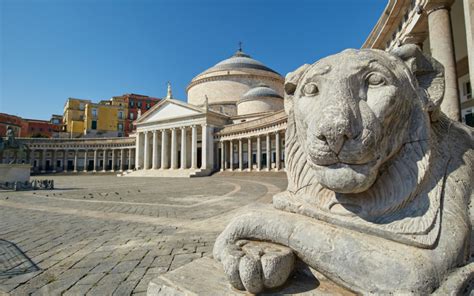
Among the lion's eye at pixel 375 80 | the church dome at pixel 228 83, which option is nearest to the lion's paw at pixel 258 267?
the lion's eye at pixel 375 80

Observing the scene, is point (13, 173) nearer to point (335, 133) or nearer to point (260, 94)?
point (335, 133)

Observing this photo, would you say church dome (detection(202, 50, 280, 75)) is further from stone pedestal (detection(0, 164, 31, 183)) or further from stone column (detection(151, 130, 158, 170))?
stone pedestal (detection(0, 164, 31, 183))

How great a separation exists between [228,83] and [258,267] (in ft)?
159

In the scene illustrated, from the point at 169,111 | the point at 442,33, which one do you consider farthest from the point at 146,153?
the point at 442,33

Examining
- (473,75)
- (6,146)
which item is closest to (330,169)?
(473,75)

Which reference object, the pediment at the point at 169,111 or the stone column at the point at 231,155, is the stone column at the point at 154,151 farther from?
the stone column at the point at 231,155

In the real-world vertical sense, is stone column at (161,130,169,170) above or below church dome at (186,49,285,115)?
below

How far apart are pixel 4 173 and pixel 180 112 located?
25522 mm

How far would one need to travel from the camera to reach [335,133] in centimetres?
126

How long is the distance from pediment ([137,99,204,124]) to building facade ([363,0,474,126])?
26447 mm

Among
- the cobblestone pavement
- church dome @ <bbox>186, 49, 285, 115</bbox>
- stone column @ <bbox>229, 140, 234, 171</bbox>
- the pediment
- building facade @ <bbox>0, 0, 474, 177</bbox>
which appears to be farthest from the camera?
church dome @ <bbox>186, 49, 285, 115</bbox>

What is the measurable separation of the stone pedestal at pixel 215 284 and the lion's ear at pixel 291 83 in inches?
44.8

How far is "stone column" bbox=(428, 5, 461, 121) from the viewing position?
348 inches

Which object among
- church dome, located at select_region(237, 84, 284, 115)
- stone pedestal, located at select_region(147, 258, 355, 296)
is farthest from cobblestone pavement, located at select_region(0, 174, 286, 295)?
church dome, located at select_region(237, 84, 284, 115)
